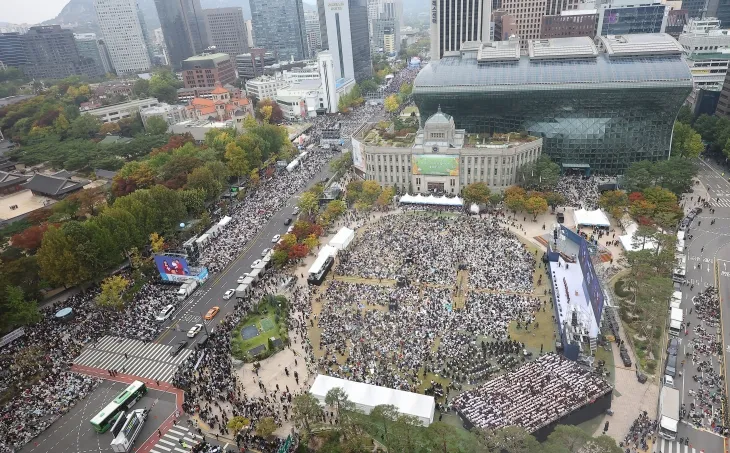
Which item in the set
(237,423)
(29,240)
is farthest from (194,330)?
(29,240)

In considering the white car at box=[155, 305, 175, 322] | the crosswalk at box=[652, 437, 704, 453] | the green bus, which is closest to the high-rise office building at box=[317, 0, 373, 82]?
the white car at box=[155, 305, 175, 322]

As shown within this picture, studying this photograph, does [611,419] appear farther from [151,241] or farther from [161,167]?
[161,167]

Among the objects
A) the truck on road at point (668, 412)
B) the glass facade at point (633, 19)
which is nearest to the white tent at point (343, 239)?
the truck on road at point (668, 412)

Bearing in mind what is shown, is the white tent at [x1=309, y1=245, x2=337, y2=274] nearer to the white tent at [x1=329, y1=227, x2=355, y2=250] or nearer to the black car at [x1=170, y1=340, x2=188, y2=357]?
the white tent at [x1=329, y1=227, x2=355, y2=250]

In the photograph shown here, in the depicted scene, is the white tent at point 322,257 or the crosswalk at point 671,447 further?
the white tent at point 322,257

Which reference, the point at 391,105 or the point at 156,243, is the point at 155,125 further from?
the point at 156,243

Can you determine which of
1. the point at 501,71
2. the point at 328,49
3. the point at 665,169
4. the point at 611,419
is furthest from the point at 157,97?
the point at 611,419

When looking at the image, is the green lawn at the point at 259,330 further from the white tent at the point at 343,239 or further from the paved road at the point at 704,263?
the paved road at the point at 704,263
